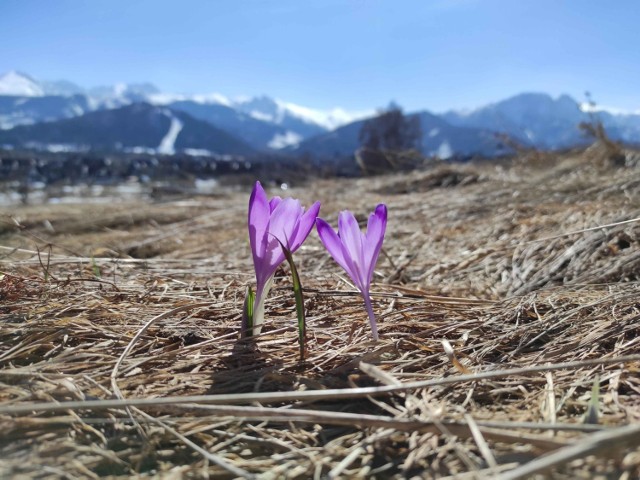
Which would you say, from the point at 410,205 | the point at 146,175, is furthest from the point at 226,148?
the point at 410,205

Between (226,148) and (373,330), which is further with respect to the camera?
(226,148)

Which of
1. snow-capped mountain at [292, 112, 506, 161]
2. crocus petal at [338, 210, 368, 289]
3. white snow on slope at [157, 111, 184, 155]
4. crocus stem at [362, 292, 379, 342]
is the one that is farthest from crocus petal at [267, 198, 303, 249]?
white snow on slope at [157, 111, 184, 155]

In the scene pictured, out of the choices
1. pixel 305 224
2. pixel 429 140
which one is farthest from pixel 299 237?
pixel 429 140

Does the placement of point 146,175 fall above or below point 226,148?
below

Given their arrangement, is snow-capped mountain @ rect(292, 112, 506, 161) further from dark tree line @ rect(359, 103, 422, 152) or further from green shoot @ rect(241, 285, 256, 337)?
green shoot @ rect(241, 285, 256, 337)

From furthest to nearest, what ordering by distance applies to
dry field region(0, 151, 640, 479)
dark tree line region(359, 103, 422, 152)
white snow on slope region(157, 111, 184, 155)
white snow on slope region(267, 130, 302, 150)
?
white snow on slope region(267, 130, 302, 150) < white snow on slope region(157, 111, 184, 155) < dark tree line region(359, 103, 422, 152) < dry field region(0, 151, 640, 479)

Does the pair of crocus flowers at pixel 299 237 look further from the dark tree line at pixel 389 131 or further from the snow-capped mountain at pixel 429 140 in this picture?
the snow-capped mountain at pixel 429 140

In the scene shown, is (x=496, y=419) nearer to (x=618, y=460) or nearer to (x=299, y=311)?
(x=618, y=460)
